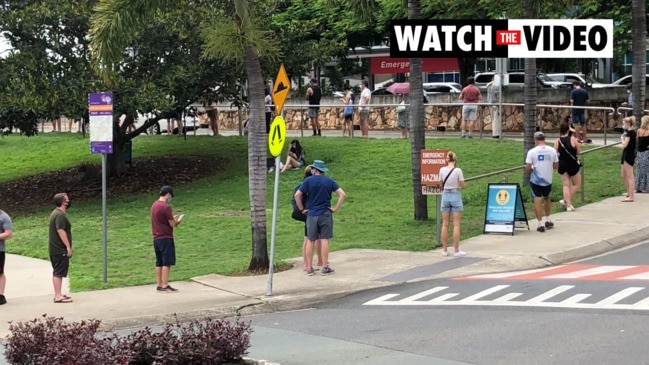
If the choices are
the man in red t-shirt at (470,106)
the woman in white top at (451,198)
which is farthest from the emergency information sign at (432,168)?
the man in red t-shirt at (470,106)

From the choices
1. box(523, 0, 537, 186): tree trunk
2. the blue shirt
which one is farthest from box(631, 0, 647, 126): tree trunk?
the blue shirt

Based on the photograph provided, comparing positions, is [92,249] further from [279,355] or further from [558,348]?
[558,348]

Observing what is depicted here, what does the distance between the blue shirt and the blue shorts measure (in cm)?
227

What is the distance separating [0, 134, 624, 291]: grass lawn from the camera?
17219mm

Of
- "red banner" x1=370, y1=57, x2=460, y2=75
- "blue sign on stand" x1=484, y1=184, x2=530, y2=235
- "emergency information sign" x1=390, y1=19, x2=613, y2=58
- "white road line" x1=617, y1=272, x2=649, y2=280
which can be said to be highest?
"red banner" x1=370, y1=57, x2=460, y2=75

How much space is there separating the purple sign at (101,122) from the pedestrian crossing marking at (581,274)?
235 inches

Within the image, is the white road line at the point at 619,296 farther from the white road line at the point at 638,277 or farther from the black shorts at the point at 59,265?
the black shorts at the point at 59,265

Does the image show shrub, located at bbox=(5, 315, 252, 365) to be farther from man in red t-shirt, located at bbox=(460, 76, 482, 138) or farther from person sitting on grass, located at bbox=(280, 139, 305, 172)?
man in red t-shirt, located at bbox=(460, 76, 482, 138)

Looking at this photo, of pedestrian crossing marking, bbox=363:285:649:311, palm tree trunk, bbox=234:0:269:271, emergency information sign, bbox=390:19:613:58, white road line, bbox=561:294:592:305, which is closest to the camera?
pedestrian crossing marking, bbox=363:285:649:311

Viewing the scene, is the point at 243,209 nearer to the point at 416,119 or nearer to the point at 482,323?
the point at 416,119

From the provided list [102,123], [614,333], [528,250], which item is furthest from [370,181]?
[614,333]

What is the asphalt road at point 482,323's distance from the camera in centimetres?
970

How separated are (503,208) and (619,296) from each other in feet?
18.4

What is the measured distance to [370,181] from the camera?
25.1m
